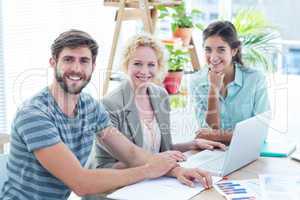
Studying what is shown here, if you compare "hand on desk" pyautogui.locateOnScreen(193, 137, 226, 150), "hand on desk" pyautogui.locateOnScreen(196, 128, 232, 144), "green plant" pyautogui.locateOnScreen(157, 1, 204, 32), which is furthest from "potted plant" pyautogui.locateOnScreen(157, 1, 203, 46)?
"hand on desk" pyautogui.locateOnScreen(193, 137, 226, 150)

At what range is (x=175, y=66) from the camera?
3594 mm

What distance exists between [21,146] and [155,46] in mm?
887

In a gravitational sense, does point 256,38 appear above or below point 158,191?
above

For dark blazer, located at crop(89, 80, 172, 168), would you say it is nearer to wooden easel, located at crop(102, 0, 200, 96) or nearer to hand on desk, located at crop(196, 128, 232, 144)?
hand on desk, located at crop(196, 128, 232, 144)

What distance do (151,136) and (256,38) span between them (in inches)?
83.5

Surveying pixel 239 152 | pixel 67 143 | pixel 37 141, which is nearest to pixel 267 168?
pixel 239 152

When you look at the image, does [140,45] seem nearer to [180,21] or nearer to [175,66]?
[175,66]

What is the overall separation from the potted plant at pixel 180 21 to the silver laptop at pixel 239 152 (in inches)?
69.7

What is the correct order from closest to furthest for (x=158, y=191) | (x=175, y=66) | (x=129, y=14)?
(x=158, y=191)
(x=129, y=14)
(x=175, y=66)

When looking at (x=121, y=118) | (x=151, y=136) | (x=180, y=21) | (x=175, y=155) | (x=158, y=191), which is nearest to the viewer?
(x=158, y=191)

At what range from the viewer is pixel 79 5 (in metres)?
3.38

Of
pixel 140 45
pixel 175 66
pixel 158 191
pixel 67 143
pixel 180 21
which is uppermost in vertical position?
pixel 180 21

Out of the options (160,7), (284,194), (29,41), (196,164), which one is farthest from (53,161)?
(160,7)

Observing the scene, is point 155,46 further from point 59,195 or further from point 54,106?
point 59,195
